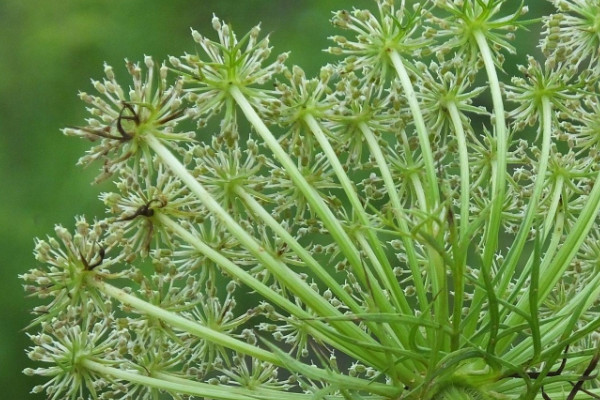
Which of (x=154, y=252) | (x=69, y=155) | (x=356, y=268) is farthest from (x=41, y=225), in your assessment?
(x=356, y=268)

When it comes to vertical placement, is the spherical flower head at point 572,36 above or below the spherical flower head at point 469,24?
below

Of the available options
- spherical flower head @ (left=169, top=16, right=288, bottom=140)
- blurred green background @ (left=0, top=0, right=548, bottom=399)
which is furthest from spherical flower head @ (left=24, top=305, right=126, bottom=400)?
blurred green background @ (left=0, top=0, right=548, bottom=399)

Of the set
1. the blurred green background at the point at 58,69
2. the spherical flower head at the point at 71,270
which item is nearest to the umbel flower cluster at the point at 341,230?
the spherical flower head at the point at 71,270

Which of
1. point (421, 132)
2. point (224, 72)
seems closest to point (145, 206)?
point (224, 72)

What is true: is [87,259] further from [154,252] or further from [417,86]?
[417,86]

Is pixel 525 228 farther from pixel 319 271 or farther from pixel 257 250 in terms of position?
pixel 257 250

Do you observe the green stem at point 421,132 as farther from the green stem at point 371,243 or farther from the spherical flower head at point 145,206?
the spherical flower head at point 145,206

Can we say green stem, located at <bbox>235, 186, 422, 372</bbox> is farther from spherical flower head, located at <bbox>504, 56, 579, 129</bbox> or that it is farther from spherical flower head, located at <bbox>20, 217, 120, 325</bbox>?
spherical flower head, located at <bbox>504, 56, 579, 129</bbox>
